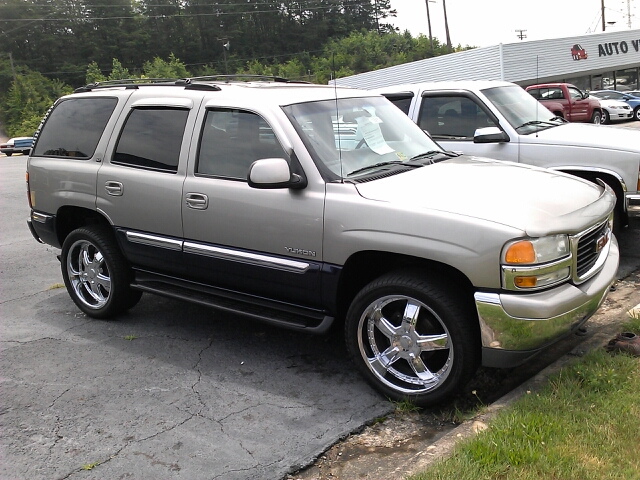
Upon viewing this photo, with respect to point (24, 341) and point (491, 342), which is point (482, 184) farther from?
point (24, 341)

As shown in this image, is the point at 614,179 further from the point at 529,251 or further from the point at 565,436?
the point at 565,436

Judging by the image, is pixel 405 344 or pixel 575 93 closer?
pixel 405 344

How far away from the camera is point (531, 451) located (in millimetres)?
3059

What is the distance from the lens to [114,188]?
17.2 ft

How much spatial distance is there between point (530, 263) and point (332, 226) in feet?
4.03

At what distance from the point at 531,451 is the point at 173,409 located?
7.15 feet

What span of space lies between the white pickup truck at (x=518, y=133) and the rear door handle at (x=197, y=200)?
3.63 metres

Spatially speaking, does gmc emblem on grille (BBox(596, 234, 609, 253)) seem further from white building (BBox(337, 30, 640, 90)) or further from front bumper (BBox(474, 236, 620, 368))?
white building (BBox(337, 30, 640, 90))

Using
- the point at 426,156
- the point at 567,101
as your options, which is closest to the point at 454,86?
the point at 426,156

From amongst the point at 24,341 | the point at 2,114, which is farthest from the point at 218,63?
the point at 24,341

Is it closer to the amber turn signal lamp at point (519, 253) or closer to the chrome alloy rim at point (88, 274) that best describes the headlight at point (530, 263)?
the amber turn signal lamp at point (519, 253)

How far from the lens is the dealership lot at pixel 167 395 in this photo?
3.51 m

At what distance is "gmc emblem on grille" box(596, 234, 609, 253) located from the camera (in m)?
4.20

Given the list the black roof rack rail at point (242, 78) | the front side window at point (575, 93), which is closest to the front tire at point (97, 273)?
the black roof rack rail at point (242, 78)
